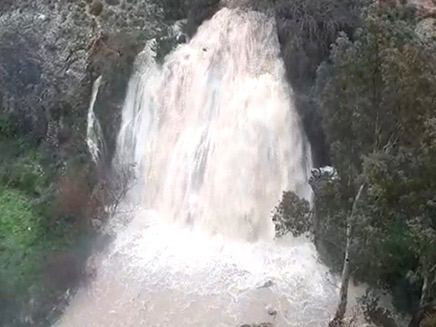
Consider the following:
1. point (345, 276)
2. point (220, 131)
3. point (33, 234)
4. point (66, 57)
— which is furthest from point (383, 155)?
point (66, 57)

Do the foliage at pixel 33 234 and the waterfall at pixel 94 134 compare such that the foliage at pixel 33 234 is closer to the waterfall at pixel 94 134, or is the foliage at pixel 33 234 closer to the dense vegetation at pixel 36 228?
the dense vegetation at pixel 36 228

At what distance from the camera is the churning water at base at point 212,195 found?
60.9 feet

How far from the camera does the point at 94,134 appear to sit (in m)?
22.6

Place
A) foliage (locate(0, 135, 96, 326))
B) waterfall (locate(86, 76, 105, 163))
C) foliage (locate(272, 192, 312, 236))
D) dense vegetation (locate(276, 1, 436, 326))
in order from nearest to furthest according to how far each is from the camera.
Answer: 1. dense vegetation (locate(276, 1, 436, 326))
2. foliage (locate(272, 192, 312, 236))
3. foliage (locate(0, 135, 96, 326))
4. waterfall (locate(86, 76, 105, 163))

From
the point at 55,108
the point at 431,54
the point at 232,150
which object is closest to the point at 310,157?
the point at 232,150

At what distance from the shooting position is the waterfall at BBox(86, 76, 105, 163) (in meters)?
22.4

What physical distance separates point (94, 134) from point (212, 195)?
4622 millimetres

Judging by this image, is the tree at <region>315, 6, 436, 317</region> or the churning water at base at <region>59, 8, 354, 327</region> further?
the churning water at base at <region>59, 8, 354, 327</region>

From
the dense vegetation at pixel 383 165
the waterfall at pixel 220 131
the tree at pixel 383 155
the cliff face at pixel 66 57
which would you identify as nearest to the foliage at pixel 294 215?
the dense vegetation at pixel 383 165

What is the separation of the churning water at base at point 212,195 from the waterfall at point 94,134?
637mm

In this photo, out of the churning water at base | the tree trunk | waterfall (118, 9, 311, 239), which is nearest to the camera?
the tree trunk

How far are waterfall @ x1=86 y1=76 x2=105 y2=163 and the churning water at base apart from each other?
2.09 ft

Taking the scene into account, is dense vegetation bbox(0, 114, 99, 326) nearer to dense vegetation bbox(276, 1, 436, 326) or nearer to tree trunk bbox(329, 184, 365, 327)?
dense vegetation bbox(276, 1, 436, 326)

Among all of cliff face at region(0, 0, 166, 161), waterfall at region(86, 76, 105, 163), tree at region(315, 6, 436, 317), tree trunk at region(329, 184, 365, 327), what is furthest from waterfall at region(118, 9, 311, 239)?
tree trunk at region(329, 184, 365, 327)
